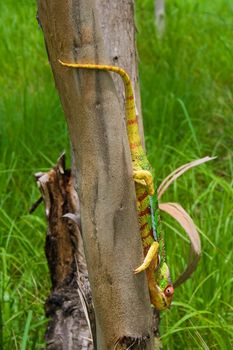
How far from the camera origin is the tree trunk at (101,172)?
1.14 meters

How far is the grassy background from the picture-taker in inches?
78.2

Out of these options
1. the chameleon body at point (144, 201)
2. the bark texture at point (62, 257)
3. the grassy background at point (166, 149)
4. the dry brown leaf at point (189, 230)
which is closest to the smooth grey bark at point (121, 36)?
the chameleon body at point (144, 201)

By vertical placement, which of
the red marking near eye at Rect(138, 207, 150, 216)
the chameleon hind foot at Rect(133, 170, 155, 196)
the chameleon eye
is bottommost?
the chameleon eye

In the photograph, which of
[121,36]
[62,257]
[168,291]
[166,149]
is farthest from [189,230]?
[166,149]

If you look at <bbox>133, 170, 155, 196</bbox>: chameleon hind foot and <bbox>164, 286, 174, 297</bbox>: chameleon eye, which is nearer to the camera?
<bbox>133, 170, 155, 196</bbox>: chameleon hind foot

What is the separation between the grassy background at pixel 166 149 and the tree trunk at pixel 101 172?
470 mm

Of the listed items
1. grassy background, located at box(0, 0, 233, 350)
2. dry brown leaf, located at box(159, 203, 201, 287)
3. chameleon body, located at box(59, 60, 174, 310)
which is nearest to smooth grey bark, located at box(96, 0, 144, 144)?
chameleon body, located at box(59, 60, 174, 310)

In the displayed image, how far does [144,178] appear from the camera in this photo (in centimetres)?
123

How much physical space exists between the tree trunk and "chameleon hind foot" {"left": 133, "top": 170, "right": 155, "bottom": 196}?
0.02 metres

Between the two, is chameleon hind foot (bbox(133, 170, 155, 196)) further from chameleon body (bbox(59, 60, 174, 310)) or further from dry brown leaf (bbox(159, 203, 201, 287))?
dry brown leaf (bbox(159, 203, 201, 287))

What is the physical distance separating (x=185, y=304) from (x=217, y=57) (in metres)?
1.97

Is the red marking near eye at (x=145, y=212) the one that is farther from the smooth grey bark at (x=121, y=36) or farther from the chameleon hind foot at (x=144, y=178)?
the smooth grey bark at (x=121, y=36)

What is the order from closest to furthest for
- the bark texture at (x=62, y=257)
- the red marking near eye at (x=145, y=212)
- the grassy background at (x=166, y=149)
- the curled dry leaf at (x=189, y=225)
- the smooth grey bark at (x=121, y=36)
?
1. the red marking near eye at (x=145, y=212)
2. the smooth grey bark at (x=121, y=36)
3. the curled dry leaf at (x=189, y=225)
4. the bark texture at (x=62, y=257)
5. the grassy background at (x=166, y=149)

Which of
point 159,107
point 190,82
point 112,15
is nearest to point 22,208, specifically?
point 159,107
